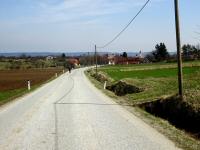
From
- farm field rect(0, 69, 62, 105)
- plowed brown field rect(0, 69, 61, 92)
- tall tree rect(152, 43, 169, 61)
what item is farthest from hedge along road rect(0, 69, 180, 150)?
tall tree rect(152, 43, 169, 61)

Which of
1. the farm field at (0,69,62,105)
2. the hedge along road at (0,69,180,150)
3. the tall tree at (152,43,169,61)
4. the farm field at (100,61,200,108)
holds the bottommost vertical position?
the farm field at (0,69,62,105)

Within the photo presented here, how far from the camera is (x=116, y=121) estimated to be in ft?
48.0

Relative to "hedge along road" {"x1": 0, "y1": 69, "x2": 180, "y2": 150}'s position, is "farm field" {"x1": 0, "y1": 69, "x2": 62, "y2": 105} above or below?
below

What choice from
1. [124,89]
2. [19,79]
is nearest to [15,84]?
[19,79]

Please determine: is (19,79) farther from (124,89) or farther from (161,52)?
(161,52)

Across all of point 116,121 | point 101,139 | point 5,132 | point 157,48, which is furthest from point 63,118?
point 157,48

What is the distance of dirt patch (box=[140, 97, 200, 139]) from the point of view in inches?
564

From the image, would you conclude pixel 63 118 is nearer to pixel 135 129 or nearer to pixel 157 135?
pixel 135 129

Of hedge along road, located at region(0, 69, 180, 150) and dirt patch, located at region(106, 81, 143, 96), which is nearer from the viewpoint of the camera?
hedge along road, located at region(0, 69, 180, 150)

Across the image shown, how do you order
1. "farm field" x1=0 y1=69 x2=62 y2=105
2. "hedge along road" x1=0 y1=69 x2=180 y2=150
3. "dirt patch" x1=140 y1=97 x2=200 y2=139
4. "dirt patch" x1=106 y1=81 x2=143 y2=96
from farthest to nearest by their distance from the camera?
"farm field" x1=0 y1=69 x2=62 y2=105, "dirt patch" x1=106 y1=81 x2=143 y2=96, "dirt patch" x1=140 y1=97 x2=200 y2=139, "hedge along road" x1=0 y1=69 x2=180 y2=150

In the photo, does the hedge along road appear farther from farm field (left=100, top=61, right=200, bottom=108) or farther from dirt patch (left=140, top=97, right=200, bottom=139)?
farm field (left=100, top=61, right=200, bottom=108)

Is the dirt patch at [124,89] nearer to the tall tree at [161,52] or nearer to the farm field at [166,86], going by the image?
the farm field at [166,86]

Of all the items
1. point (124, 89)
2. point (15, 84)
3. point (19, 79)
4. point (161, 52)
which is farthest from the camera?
point (161, 52)

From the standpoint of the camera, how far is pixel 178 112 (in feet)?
54.4
